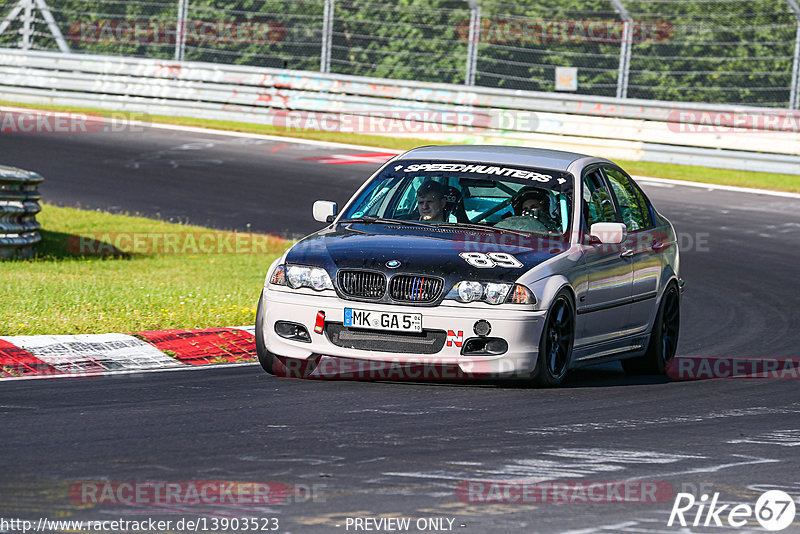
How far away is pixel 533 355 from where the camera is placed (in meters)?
8.36

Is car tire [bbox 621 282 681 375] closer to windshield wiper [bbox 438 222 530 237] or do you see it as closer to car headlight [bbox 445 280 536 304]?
windshield wiper [bbox 438 222 530 237]

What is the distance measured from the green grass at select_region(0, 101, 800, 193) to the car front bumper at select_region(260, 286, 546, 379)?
562 inches

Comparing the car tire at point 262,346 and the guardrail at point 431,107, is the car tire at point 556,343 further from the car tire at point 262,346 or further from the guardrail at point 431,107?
the guardrail at point 431,107

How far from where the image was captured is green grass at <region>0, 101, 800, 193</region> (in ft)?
73.3

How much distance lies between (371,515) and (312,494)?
0.37m

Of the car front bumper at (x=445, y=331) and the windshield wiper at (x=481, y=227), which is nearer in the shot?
the car front bumper at (x=445, y=331)

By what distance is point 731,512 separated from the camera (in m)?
5.64

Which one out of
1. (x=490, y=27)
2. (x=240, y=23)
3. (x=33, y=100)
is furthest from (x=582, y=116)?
(x=33, y=100)

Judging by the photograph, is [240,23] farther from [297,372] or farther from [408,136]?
[297,372]

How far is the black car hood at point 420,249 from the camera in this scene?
8.34 m

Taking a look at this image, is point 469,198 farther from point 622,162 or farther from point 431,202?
point 622,162

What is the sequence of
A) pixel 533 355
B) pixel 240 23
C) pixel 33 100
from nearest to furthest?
pixel 533 355
pixel 33 100
pixel 240 23

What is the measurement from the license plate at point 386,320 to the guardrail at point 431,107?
15.4 meters

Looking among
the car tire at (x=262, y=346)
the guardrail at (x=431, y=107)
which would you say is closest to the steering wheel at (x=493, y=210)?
the car tire at (x=262, y=346)
